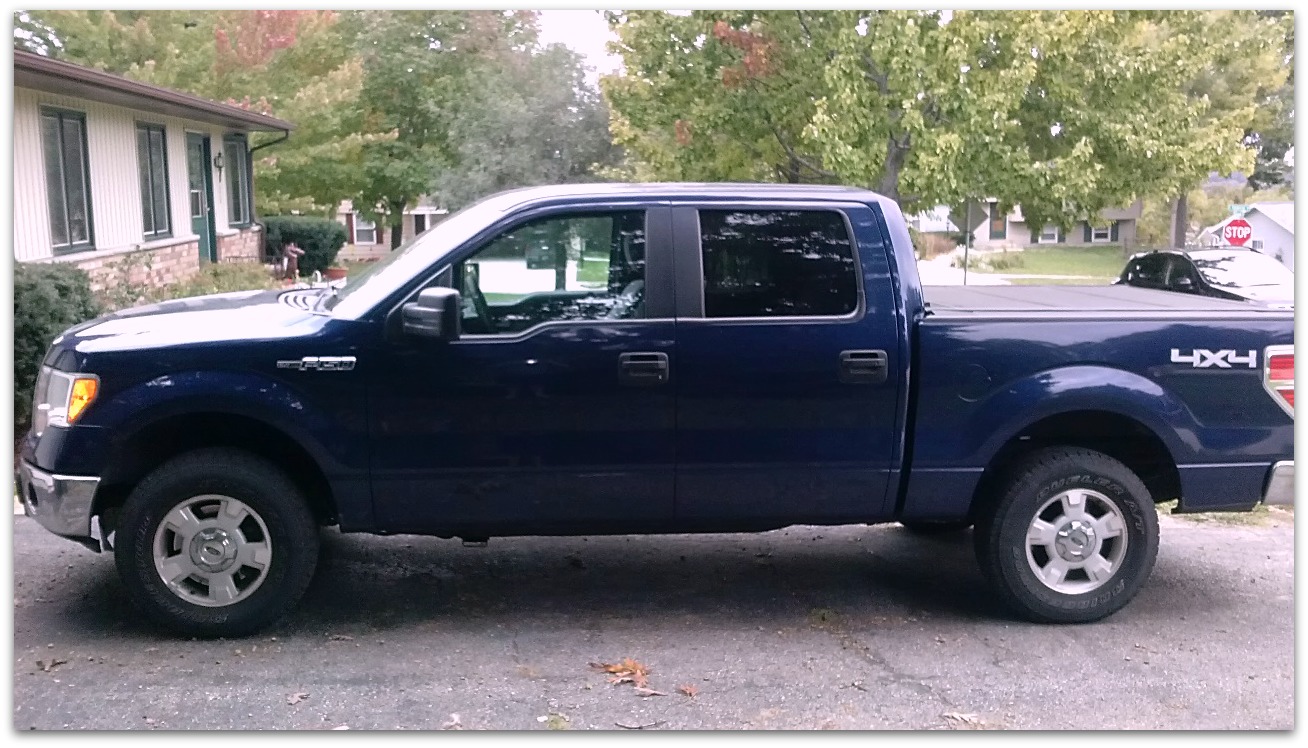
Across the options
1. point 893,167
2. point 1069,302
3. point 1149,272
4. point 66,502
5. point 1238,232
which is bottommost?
point 66,502

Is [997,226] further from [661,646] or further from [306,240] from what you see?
[661,646]

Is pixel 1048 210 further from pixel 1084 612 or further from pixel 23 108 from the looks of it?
pixel 23 108

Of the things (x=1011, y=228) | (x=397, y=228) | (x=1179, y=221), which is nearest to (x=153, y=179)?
(x=397, y=228)

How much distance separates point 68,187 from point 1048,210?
11376mm

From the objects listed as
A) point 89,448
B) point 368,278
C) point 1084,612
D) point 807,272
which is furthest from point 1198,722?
point 89,448

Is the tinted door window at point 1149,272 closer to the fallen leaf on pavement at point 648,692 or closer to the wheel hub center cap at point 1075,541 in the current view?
the wheel hub center cap at point 1075,541

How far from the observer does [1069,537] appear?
5320 mm

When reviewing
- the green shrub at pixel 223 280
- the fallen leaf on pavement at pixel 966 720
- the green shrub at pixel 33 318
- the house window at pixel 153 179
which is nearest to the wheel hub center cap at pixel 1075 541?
the fallen leaf on pavement at pixel 966 720

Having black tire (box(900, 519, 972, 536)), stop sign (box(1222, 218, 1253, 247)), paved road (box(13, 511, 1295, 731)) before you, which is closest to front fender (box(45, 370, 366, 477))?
paved road (box(13, 511, 1295, 731))

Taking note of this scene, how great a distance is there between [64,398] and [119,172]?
1156 cm

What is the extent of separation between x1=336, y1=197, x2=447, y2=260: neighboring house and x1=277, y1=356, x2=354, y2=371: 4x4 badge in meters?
23.0

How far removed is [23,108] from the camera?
12.2 metres

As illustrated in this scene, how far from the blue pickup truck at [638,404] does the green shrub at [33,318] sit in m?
4.03

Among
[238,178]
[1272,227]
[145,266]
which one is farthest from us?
[238,178]
